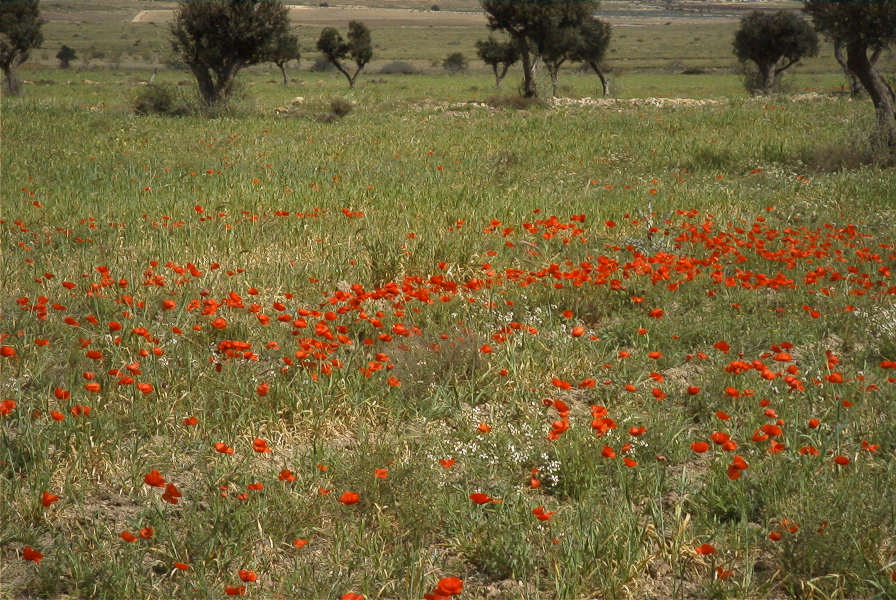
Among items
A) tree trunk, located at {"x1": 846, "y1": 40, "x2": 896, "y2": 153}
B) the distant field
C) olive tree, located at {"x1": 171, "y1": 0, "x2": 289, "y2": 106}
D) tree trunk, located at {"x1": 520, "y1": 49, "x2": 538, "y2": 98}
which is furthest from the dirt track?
tree trunk, located at {"x1": 846, "y1": 40, "x2": 896, "y2": 153}

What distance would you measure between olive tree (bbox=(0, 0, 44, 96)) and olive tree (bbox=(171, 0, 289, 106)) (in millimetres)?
12870

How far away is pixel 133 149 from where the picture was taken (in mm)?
13531

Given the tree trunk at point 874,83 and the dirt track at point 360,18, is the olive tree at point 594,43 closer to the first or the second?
the tree trunk at point 874,83

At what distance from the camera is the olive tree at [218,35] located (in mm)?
22484

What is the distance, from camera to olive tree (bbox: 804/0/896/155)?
44.1 feet

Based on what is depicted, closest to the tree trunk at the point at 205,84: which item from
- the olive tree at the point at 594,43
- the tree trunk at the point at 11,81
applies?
the tree trunk at the point at 11,81

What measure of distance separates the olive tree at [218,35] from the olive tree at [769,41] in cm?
2480

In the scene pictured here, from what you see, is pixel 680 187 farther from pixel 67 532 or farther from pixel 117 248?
pixel 67 532

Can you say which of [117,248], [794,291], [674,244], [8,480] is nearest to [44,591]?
[8,480]

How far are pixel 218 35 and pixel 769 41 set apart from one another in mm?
26844

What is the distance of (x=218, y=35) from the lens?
2256 cm

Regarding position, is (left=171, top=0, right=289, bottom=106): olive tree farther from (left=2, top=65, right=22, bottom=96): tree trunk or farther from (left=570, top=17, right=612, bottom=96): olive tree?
(left=570, top=17, right=612, bottom=96): olive tree

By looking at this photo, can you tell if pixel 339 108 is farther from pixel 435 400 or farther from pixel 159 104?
pixel 435 400

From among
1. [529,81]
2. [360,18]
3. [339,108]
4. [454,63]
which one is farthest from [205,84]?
[360,18]
